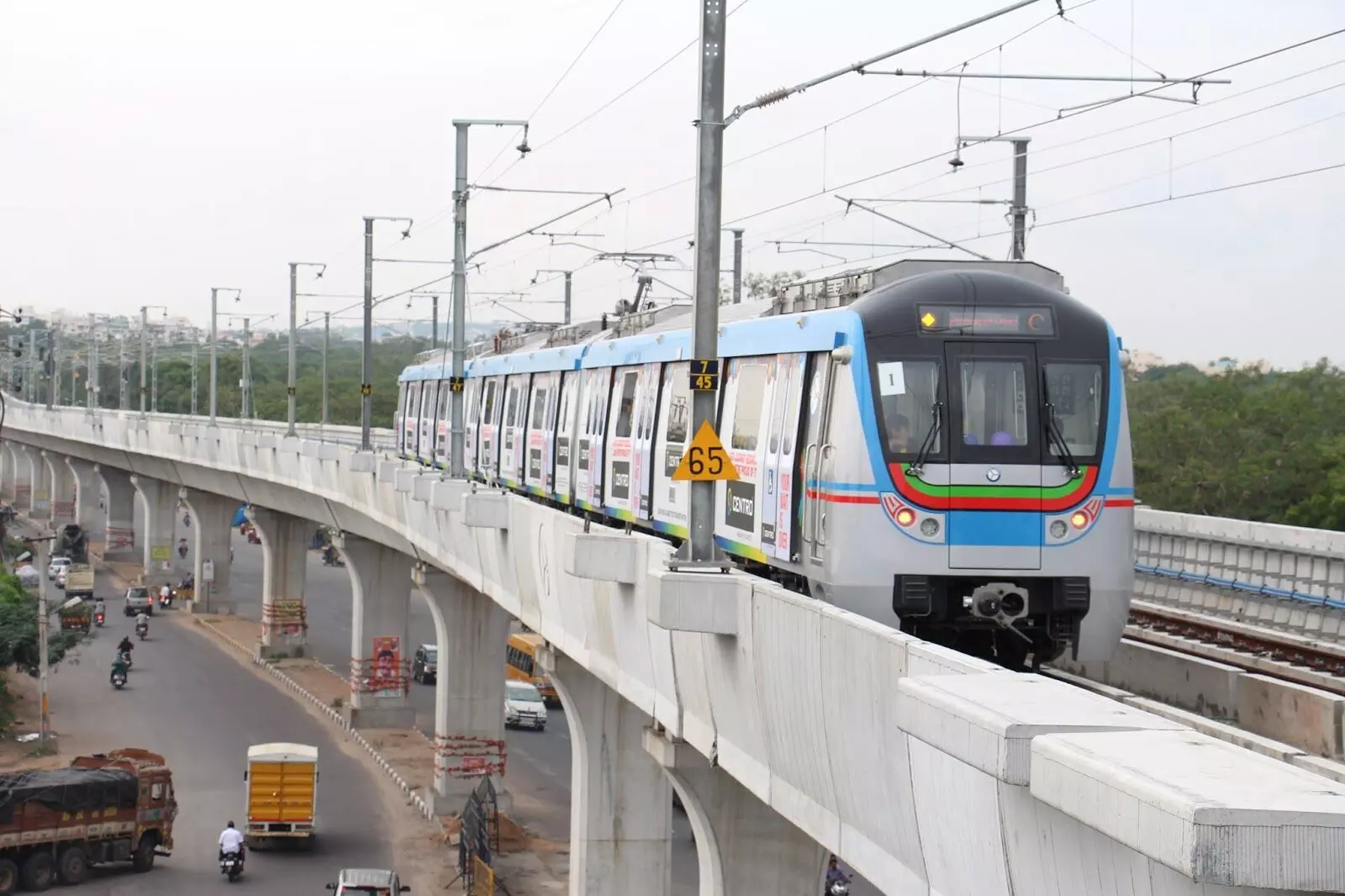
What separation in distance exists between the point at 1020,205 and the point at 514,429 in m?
10.3

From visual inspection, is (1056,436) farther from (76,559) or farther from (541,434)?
(76,559)

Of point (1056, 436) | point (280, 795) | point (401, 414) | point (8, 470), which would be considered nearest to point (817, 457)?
point (1056, 436)

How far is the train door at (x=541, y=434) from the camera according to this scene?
27.9 metres

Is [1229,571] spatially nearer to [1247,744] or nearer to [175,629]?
[1247,744]

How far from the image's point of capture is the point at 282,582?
6606cm

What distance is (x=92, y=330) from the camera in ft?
311

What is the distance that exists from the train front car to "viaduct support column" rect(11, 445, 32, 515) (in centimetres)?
12556

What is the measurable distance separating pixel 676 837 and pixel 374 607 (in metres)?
17.2

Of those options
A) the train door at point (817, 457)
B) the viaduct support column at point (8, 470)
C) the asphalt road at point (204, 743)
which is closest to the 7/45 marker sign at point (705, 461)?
the train door at point (817, 457)

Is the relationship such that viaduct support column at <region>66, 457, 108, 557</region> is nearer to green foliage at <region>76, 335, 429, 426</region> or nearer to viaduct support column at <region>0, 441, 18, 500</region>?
green foliage at <region>76, 335, 429, 426</region>

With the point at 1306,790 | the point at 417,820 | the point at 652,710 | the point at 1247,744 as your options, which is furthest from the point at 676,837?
the point at 1306,790

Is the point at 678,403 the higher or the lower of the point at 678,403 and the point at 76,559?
the higher

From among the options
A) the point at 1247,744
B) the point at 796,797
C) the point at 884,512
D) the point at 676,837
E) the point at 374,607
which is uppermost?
the point at 884,512

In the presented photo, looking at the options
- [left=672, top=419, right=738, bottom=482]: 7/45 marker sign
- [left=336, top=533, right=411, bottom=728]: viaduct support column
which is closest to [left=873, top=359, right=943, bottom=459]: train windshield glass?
[left=672, top=419, right=738, bottom=482]: 7/45 marker sign
